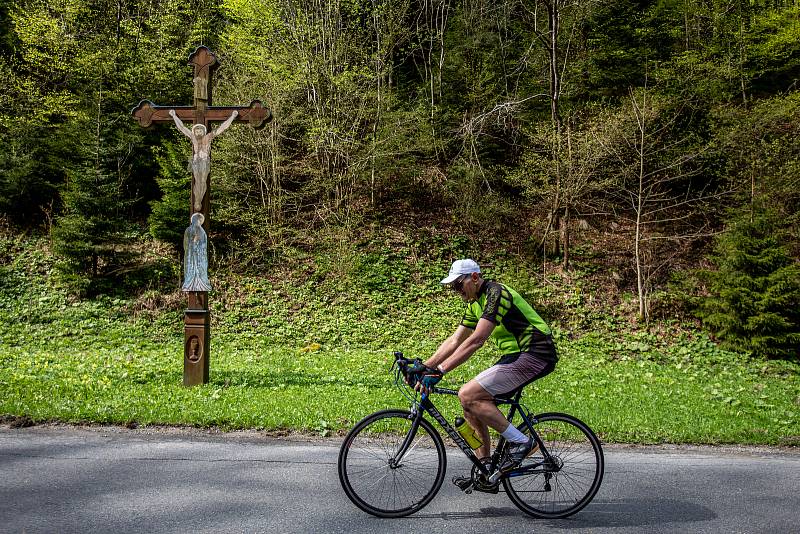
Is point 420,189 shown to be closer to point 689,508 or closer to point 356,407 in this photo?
point 356,407

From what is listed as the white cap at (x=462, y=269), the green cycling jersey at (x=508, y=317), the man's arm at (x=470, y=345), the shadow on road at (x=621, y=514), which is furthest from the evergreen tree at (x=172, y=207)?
the shadow on road at (x=621, y=514)

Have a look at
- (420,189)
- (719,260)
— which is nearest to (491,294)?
(719,260)

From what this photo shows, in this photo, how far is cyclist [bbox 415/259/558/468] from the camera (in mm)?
4184

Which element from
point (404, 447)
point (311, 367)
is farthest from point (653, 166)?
point (404, 447)

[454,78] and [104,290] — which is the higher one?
[454,78]

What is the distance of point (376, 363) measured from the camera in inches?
468

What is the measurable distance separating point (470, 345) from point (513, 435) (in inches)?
32.0

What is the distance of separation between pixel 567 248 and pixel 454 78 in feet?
29.9

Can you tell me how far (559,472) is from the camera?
14.3 ft

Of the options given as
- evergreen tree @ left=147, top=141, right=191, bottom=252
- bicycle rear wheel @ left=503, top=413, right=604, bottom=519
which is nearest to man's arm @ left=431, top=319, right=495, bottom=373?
bicycle rear wheel @ left=503, top=413, right=604, bottom=519

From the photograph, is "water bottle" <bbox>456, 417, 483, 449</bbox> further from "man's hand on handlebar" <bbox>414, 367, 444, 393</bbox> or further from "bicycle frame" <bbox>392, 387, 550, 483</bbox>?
"man's hand on handlebar" <bbox>414, 367, 444, 393</bbox>

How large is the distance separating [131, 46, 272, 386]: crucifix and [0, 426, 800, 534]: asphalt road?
2.79 metres

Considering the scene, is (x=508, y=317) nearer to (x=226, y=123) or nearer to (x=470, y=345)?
(x=470, y=345)

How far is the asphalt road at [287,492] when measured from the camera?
13.1 feet
